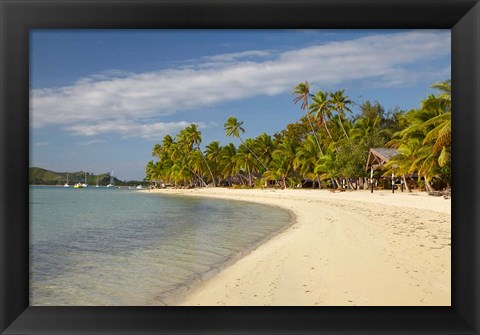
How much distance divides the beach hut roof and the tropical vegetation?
0.50 m

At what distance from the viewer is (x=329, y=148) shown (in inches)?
1051

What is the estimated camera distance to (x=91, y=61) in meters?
5.38

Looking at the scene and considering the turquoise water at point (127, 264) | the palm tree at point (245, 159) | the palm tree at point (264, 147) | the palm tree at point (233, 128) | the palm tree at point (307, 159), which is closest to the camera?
the turquoise water at point (127, 264)

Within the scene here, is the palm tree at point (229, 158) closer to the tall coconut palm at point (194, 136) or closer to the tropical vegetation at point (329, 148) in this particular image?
the tropical vegetation at point (329, 148)

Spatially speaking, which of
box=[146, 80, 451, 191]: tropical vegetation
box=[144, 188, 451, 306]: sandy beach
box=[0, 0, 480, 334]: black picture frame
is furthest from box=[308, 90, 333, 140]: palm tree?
box=[0, 0, 480, 334]: black picture frame

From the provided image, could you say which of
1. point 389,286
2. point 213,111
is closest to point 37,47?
point 213,111

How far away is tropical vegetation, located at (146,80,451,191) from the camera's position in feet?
47.3

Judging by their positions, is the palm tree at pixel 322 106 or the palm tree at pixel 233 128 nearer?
the palm tree at pixel 322 106

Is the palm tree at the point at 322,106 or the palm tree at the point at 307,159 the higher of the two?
the palm tree at the point at 322,106

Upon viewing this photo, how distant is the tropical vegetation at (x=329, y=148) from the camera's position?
47.3 ft
